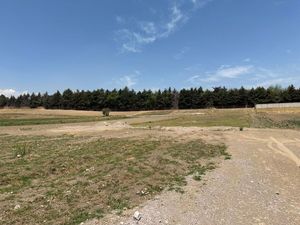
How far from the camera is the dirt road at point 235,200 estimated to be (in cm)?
1019

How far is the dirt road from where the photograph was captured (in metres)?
10.2

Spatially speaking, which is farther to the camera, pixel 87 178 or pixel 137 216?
pixel 87 178

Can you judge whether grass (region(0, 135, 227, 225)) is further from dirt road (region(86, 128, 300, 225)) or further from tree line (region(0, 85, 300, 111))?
tree line (region(0, 85, 300, 111))

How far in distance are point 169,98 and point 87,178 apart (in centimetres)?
14076

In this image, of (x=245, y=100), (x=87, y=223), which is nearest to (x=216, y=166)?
(x=87, y=223)

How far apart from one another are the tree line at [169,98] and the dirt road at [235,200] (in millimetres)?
131575

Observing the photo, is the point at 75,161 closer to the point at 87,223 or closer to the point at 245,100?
the point at 87,223

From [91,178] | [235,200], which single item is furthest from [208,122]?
[235,200]

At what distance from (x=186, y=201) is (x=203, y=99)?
466 ft

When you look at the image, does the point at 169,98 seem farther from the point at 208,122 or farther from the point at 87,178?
the point at 87,178

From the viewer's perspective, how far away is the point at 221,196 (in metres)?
12.8

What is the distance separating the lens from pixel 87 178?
15.2 m

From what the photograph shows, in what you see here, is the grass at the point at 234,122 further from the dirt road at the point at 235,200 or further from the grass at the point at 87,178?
the dirt road at the point at 235,200

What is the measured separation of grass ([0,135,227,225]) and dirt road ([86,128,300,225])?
83cm
